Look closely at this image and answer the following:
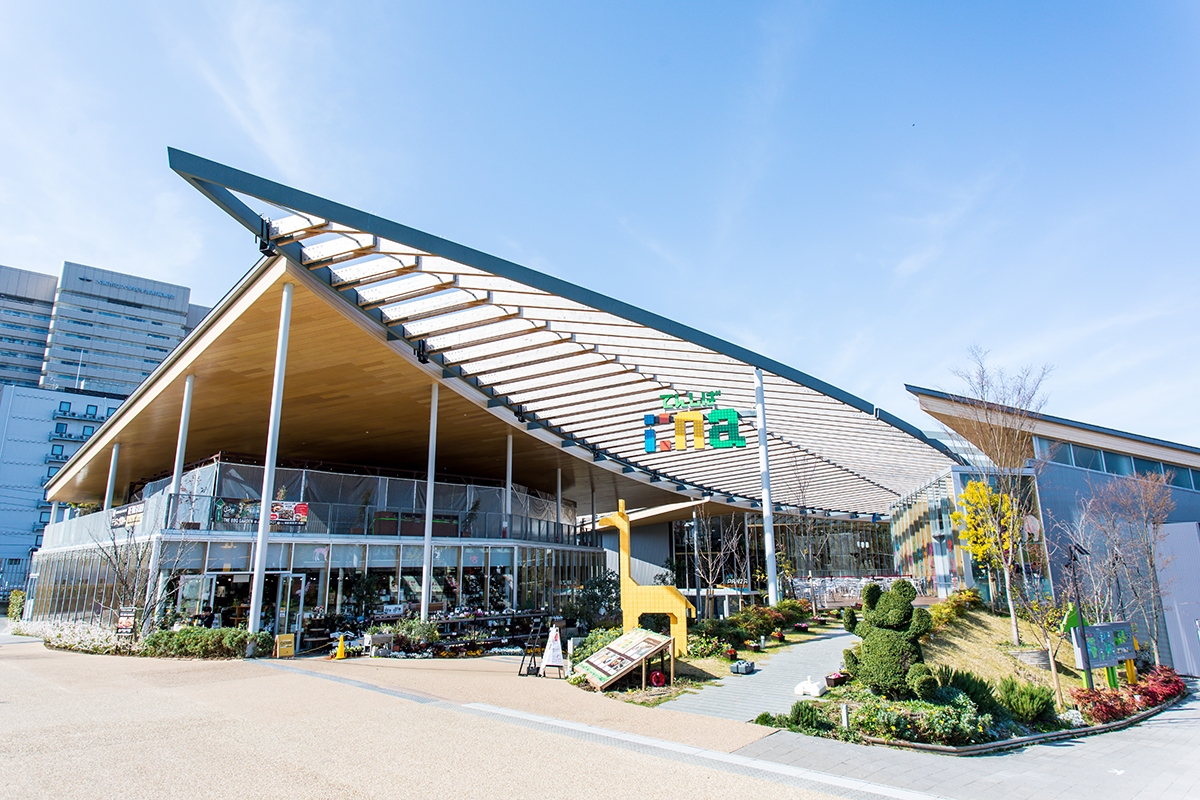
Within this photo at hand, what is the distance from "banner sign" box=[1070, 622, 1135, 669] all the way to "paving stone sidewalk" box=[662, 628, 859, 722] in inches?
203

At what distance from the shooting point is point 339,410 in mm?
24062

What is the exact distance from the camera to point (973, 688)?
11.0 meters

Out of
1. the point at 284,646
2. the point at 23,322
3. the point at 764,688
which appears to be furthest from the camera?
the point at 23,322

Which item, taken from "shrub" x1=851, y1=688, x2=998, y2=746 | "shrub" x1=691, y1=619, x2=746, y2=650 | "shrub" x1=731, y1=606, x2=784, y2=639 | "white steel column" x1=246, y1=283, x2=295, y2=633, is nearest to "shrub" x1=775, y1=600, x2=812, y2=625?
"shrub" x1=731, y1=606, x2=784, y2=639

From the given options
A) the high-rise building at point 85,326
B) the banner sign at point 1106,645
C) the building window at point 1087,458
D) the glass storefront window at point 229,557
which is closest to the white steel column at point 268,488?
the glass storefront window at point 229,557

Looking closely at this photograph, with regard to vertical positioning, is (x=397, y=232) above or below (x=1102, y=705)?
above

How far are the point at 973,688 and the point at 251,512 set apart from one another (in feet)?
55.3

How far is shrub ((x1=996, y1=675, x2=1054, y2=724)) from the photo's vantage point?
11.2 m

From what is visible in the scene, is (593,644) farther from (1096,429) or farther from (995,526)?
(1096,429)

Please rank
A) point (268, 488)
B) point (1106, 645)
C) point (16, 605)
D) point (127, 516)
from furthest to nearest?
point (16, 605)
point (127, 516)
point (268, 488)
point (1106, 645)

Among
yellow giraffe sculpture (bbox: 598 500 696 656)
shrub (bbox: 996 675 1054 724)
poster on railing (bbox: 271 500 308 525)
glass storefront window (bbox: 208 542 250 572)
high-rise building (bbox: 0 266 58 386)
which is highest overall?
high-rise building (bbox: 0 266 58 386)

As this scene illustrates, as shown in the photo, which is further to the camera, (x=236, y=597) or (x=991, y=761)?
(x=236, y=597)

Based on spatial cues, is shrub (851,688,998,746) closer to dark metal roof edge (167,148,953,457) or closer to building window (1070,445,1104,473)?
dark metal roof edge (167,148,953,457)

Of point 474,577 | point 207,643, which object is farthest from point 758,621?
point 207,643
